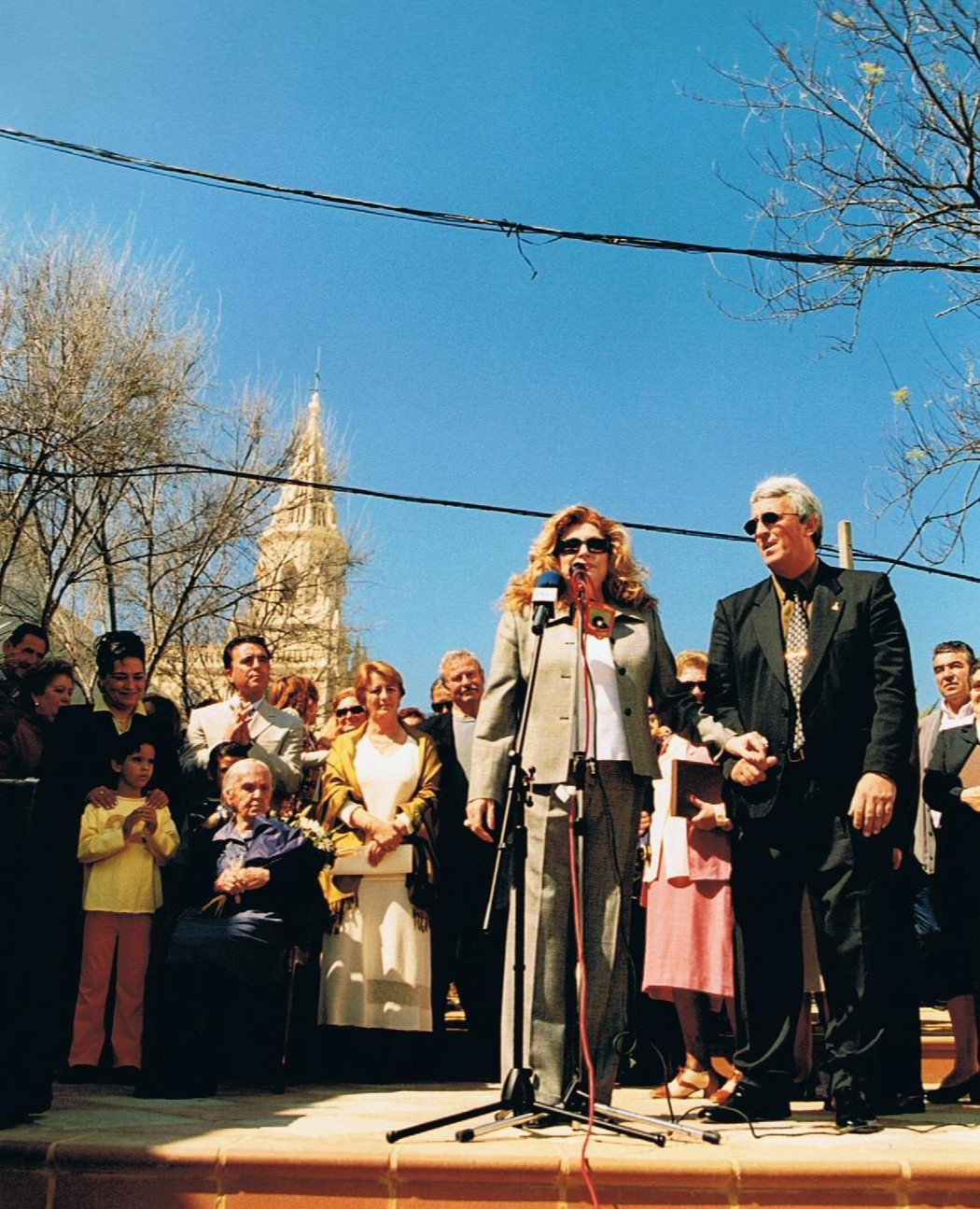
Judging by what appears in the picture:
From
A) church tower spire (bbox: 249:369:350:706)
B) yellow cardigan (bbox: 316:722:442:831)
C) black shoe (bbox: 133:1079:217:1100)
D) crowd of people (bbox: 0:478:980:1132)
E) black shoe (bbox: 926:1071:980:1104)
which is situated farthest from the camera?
church tower spire (bbox: 249:369:350:706)

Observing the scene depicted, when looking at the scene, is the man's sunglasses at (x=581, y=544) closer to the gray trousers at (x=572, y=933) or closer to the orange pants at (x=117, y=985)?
the gray trousers at (x=572, y=933)

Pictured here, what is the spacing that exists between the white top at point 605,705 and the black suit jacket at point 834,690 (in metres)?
0.40

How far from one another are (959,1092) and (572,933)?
2.15 metres

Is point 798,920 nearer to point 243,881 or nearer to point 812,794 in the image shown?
point 812,794

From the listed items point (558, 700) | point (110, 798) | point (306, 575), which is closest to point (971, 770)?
point (558, 700)

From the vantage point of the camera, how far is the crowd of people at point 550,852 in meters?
4.23

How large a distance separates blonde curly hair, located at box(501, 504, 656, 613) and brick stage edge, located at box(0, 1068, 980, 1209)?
1.86 metres

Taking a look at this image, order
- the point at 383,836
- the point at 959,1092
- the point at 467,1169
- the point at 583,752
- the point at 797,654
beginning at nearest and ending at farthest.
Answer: the point at 467,1169, the point at 583,752, the point at 797,654, the point at 959,1092, the point at 383,836

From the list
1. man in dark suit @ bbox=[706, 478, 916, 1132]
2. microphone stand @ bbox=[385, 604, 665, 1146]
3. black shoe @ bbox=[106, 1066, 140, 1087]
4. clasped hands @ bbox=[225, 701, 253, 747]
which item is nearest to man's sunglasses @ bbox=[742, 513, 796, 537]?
man in dark suit @ bbox=[706, 478, 916, 1132]

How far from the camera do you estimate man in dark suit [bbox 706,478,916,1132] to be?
4129 millimetres

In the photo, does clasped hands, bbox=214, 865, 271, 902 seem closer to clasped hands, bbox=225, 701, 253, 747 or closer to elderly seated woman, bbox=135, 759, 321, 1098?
elderly seated woman, bbox=135, 759, 321, 1098

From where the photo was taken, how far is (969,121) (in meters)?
8.82

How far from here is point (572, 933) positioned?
4.26 m

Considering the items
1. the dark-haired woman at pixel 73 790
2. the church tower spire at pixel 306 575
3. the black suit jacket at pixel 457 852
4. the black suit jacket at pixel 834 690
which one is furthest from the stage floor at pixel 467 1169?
the church tower spire at pixel 306 575
